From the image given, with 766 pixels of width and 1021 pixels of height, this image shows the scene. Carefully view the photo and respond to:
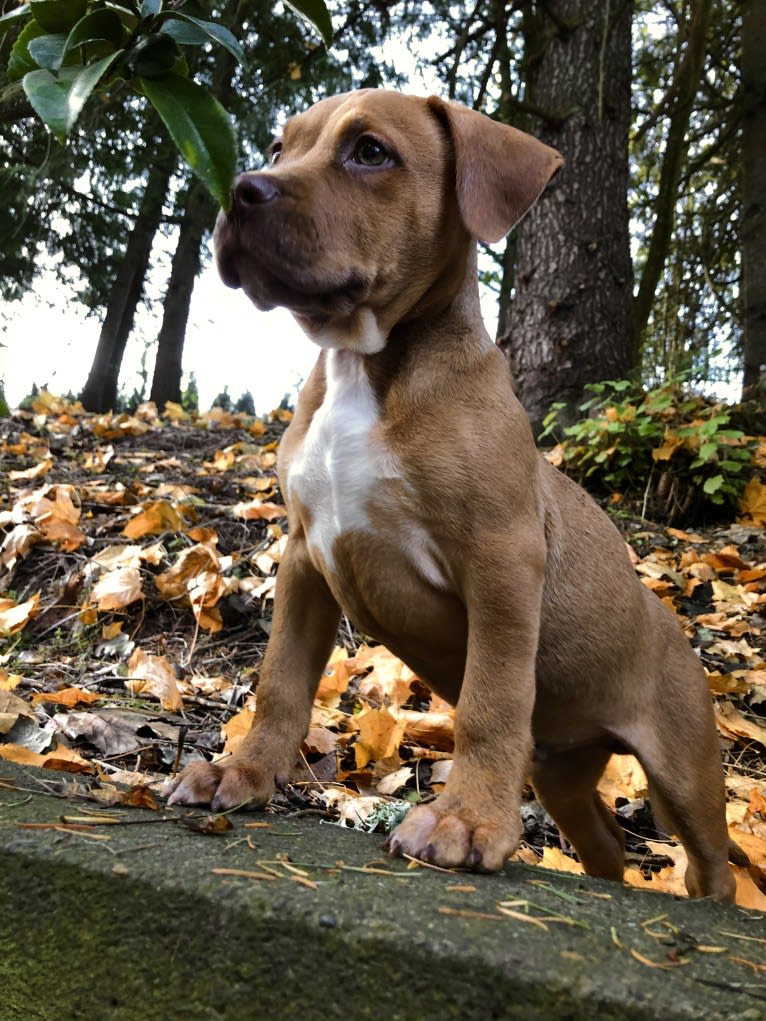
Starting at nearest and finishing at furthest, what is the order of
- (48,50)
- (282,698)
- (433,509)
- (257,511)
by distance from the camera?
1. (48,50)
2. (433,509)
3. (282,698)
4. (257,511)

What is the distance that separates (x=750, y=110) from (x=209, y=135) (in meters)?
9.17

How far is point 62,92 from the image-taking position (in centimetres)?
128

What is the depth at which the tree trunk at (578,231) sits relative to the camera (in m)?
5.99

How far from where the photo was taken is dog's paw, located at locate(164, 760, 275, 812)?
6.86 feet

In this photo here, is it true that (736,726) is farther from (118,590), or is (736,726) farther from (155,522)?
(155,522)

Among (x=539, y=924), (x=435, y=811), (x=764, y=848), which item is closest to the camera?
(x=539, y=924)

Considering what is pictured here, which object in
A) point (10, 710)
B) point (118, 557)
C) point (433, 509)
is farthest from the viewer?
point (118, 557)

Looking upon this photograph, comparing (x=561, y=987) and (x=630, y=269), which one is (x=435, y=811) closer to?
(x=561, y=987)

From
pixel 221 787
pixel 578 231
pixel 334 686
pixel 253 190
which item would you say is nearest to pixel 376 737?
pixel 334 686

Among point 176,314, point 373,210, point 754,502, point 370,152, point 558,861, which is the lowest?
point 558,861

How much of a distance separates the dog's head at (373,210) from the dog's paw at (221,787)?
1078mm

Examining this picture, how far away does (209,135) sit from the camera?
1.43m

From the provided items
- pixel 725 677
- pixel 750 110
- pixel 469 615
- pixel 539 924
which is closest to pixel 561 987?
pixel 539 924

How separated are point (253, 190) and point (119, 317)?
982 cm
